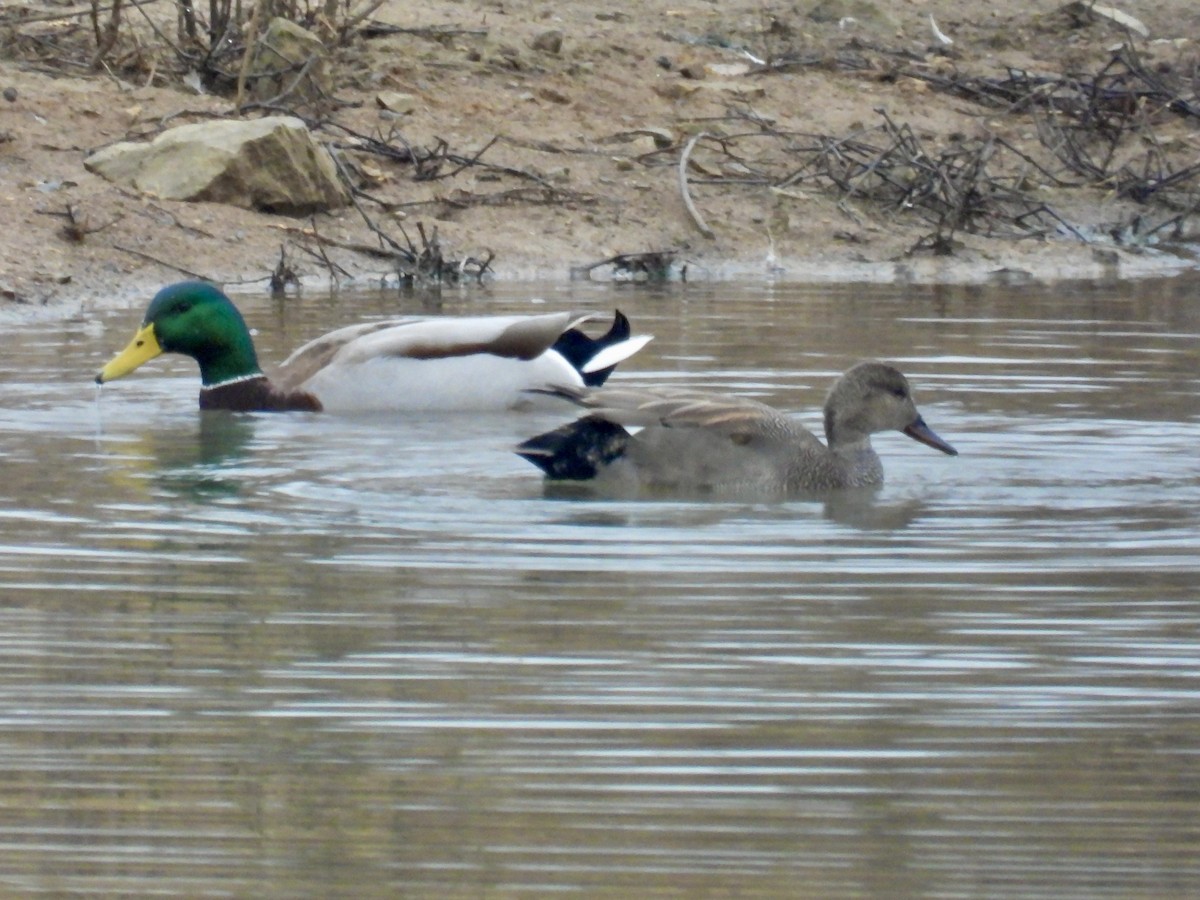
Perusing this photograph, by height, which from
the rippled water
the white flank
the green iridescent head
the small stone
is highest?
the small stone

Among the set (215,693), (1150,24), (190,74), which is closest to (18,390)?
(215,693)

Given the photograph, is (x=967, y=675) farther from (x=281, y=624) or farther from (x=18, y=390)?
(x=18, y=390)

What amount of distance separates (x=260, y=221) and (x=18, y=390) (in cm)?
443

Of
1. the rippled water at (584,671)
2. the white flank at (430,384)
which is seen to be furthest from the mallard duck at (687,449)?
the white flank at (430,384)

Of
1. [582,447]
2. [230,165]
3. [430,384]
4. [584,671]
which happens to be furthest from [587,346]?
[584,671]

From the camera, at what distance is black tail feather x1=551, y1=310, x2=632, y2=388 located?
32.2 ft

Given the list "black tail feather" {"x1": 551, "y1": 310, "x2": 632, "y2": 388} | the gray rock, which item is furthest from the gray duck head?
the gray rock

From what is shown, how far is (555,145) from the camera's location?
15.3 meters

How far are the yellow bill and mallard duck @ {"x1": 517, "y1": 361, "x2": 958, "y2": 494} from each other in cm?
265

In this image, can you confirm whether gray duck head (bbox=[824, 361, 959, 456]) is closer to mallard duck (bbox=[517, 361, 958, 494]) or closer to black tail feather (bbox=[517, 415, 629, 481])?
mallard duck (bbox=[517, 361, 958, 494])

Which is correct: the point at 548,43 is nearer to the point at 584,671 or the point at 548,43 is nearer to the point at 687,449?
the point at 687,449

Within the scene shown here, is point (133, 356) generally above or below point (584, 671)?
above

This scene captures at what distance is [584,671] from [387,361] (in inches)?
185

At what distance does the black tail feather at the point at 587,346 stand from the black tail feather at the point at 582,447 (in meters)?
2.41
